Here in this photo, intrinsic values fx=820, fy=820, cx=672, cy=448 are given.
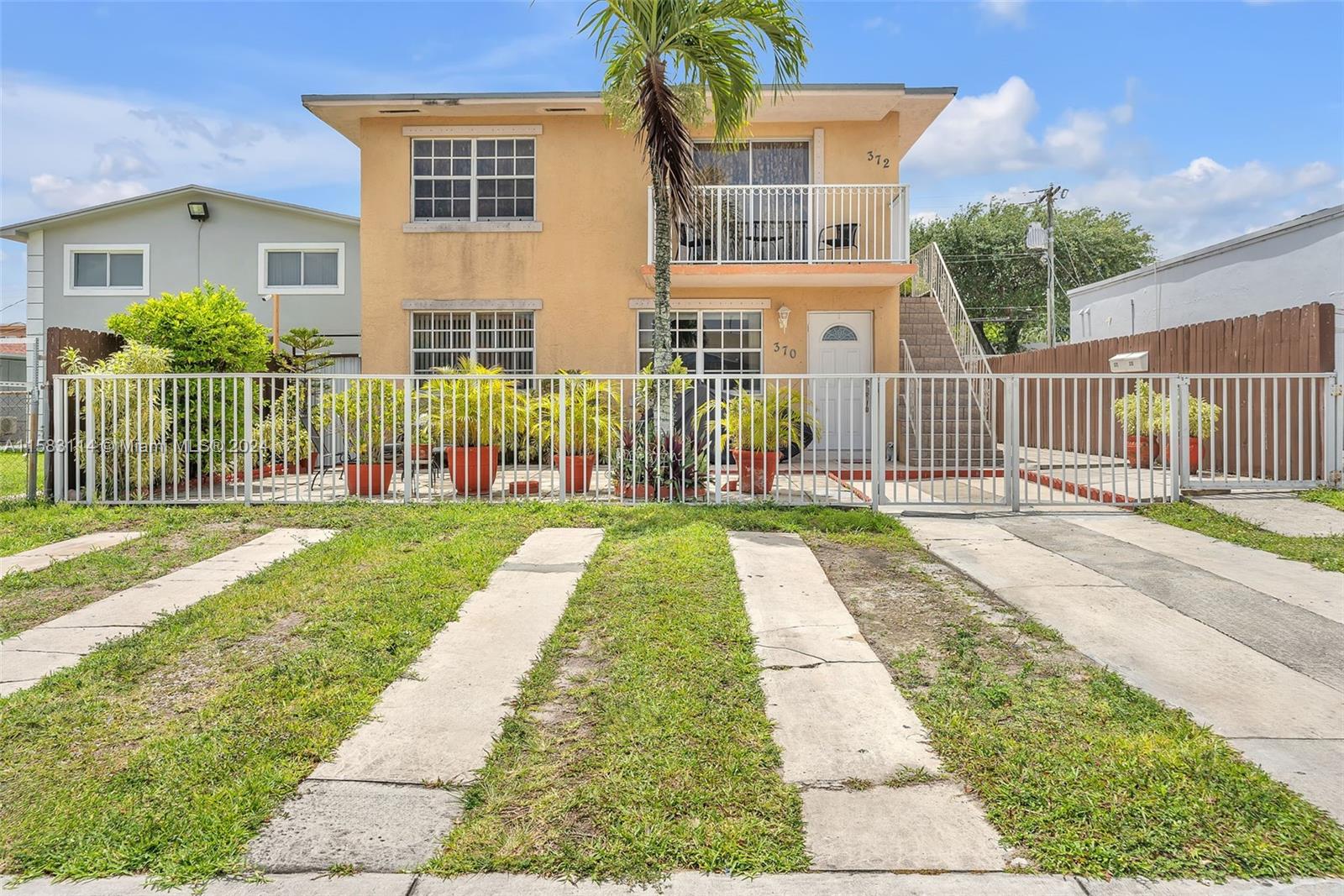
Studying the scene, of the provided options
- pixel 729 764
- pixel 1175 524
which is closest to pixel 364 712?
pixel 729 764

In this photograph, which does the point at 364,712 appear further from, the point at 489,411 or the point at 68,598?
the point at 489,411

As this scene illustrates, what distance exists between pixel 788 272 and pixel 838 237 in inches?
55.5

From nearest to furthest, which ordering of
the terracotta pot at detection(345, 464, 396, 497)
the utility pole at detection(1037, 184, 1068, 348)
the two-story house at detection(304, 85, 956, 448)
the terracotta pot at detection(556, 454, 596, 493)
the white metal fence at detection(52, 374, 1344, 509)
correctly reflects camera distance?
the white metal fence at detection(52, 374, 1344, 509)
the terracotta pot at detection(556, 454, 596, 493)
the terracotta pot at detection(345, 464, 396, 497)
the two-story house at detection(304, 85, 956, 448)
the utility pole at detection(1037, 184, 1068, 348)

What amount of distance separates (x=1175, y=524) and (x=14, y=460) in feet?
62.9

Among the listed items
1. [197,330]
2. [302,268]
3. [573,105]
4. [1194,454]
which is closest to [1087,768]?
[1194,454]

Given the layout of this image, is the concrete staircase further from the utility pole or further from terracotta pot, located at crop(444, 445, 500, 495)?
the utility pole

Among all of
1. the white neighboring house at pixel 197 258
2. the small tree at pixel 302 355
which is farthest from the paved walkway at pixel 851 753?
the white neighboring house at pixel 197 258

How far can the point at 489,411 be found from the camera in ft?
30.9

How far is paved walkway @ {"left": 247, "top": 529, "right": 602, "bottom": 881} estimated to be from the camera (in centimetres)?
262

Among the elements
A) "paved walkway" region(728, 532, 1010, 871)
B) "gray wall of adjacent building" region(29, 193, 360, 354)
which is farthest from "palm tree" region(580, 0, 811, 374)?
"gray wall of adjacent building" region(29, 193, 360, 354)

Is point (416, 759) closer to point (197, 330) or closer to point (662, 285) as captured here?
point (662, 285)

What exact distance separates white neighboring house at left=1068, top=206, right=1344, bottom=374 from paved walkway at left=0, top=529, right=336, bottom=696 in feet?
39.8

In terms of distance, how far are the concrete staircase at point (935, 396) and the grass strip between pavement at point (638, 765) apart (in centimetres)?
918

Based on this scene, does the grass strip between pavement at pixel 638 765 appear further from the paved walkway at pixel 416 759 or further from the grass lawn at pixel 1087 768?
the grass lawn at pixel 1087 768
